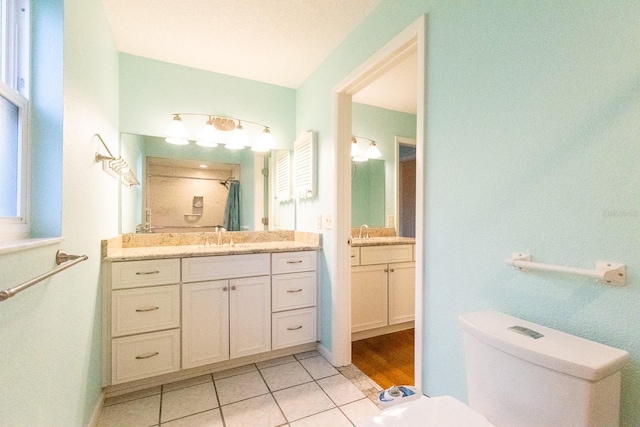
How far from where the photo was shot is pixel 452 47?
1.24m

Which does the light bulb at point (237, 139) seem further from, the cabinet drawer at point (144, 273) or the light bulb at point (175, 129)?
the cabinet drawer at point (144, 273)

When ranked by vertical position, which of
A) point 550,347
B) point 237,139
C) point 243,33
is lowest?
A: point 550,347

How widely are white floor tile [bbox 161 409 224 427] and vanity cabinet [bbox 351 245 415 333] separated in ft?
4.17

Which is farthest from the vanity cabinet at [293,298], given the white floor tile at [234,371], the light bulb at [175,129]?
the light bulb at [175,129]

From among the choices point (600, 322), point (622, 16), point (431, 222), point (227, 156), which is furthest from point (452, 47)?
point (227, 156)

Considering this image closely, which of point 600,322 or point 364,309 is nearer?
point 600,322

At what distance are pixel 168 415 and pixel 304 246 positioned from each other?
4.34 ft

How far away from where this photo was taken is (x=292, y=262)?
86.7 inches

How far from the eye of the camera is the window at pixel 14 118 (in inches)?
34.6

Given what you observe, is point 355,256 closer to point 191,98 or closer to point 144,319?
point 144,319

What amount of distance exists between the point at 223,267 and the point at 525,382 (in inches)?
68.1

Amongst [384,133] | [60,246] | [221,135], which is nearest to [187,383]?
[60,246]

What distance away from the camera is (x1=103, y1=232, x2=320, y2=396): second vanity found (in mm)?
1710

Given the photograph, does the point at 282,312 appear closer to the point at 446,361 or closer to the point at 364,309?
the point at 364,309
